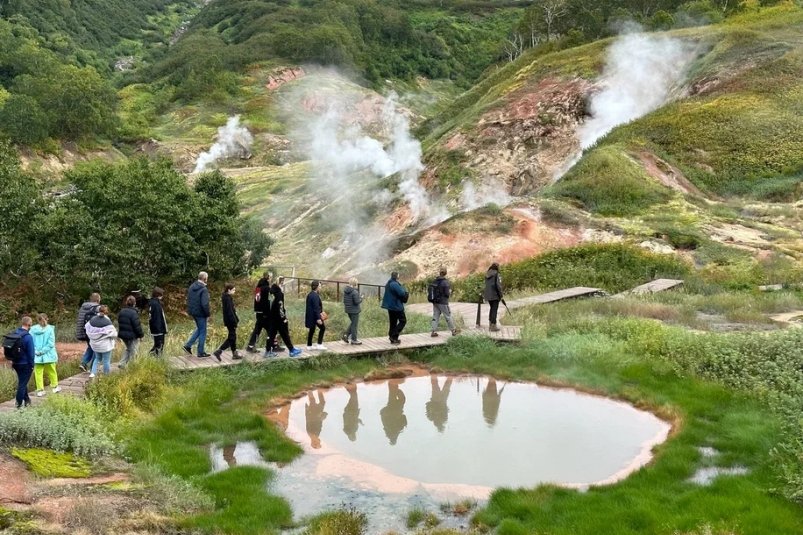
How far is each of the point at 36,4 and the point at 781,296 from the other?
126 metres

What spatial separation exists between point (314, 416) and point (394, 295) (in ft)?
11.1

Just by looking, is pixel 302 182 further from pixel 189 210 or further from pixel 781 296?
pixel 781 296

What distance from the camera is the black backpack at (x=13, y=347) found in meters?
9.43

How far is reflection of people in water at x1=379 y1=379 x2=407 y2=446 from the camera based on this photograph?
9828 mm

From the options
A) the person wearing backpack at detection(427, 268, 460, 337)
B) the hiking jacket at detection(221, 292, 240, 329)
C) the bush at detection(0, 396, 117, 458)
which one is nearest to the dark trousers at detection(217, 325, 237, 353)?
the hiking jacket at detection(221, 292, 240, 329)

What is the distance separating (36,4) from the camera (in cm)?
11444

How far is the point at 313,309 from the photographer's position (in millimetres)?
12789

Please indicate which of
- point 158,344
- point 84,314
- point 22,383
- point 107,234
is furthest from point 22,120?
point 22,383

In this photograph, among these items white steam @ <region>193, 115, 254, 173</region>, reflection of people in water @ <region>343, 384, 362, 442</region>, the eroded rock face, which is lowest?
reflection of people in water @ <region>343, 384, 362, 442</region>

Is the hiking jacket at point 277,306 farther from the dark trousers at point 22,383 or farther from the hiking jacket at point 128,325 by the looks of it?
the dark trousers at point 22,383

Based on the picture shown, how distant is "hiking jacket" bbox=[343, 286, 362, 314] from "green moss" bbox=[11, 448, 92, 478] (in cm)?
591

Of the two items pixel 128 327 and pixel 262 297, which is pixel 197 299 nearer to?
pixel 262 297

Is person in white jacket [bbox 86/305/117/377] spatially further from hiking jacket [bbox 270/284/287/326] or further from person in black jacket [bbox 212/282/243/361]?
hiking jacket [bbox 270/284/287/326]

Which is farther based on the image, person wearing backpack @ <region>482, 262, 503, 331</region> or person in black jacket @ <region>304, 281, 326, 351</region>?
person wearing backpack @ <region>482, 262, 503, 331</region>
